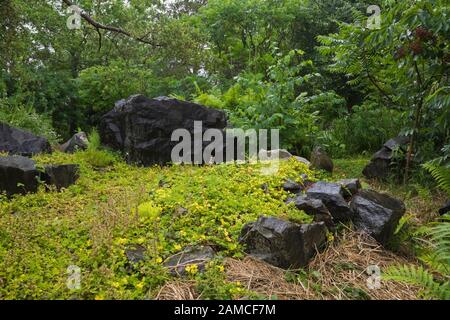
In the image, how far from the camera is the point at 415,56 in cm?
451

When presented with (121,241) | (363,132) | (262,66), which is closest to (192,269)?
(121,241)

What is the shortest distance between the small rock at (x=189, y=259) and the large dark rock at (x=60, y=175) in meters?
2.52

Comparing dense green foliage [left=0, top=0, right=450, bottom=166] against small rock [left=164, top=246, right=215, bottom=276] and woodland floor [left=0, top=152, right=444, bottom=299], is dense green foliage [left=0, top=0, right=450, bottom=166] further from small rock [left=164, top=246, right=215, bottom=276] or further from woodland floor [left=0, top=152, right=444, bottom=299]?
small rock [left=164, top=246, right=215, bottom=276]

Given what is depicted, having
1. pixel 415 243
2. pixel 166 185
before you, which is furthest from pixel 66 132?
pixel 415 243

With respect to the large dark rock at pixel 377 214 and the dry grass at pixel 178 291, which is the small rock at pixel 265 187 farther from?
the dry grass at pixel 178 291

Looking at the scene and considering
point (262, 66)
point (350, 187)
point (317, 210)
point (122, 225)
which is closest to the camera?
point (122, 225)

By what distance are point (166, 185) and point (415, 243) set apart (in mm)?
2913

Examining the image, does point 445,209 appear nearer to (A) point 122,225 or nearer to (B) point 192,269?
(B) point 192,269

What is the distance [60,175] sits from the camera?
5250mm

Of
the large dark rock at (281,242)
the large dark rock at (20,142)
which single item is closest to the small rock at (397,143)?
the large dark rock at (281,242)

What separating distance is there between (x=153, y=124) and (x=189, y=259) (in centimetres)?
384

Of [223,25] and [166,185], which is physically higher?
[223,25]
